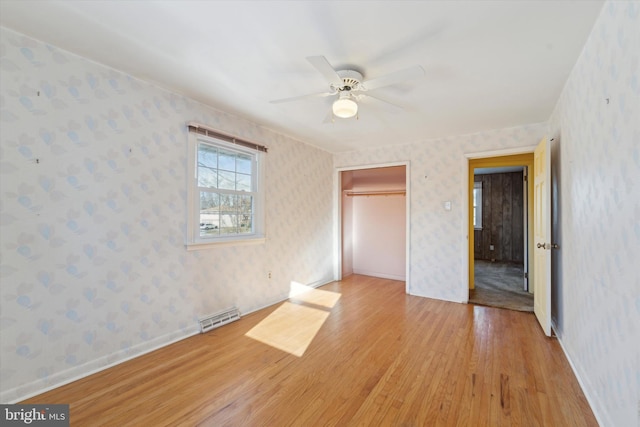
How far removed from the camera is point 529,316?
3.41 metres

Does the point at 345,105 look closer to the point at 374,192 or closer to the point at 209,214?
the point at 209,214

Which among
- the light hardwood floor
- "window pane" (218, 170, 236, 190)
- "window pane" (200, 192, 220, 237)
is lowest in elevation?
the light hardwood floor

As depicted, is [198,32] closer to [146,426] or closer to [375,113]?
[375,113]

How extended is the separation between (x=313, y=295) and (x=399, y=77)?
10.8 ft

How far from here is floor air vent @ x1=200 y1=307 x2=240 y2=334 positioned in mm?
2956

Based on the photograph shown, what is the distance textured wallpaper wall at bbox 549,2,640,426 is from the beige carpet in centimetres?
159

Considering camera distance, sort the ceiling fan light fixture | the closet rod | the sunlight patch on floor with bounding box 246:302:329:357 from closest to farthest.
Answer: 1. the ceiling fan light fixture
2. the sunlight patch on floor with bounding box 246:302:329:357
3. the closet rod

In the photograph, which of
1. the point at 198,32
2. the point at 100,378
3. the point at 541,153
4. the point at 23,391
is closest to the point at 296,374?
the point at 100,378

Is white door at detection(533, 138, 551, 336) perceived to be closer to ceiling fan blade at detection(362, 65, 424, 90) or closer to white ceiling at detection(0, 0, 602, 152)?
white ceiling at detection(0, 0, 602, 152)

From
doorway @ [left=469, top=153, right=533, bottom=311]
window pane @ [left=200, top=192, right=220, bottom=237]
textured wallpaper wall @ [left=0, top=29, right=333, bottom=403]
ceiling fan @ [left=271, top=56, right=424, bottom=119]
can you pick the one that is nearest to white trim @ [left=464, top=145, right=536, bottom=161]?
ceiling fan @ [left=271, top=56, right=424, bottom=119]

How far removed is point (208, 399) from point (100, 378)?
0.94 meters

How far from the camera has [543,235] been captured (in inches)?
116

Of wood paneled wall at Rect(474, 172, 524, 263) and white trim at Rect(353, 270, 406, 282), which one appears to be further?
wood paneled wall at Rect(474, 172, 524, 263)

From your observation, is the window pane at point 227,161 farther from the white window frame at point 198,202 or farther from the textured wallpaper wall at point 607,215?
the textured wallpaper wall at point 607,215
